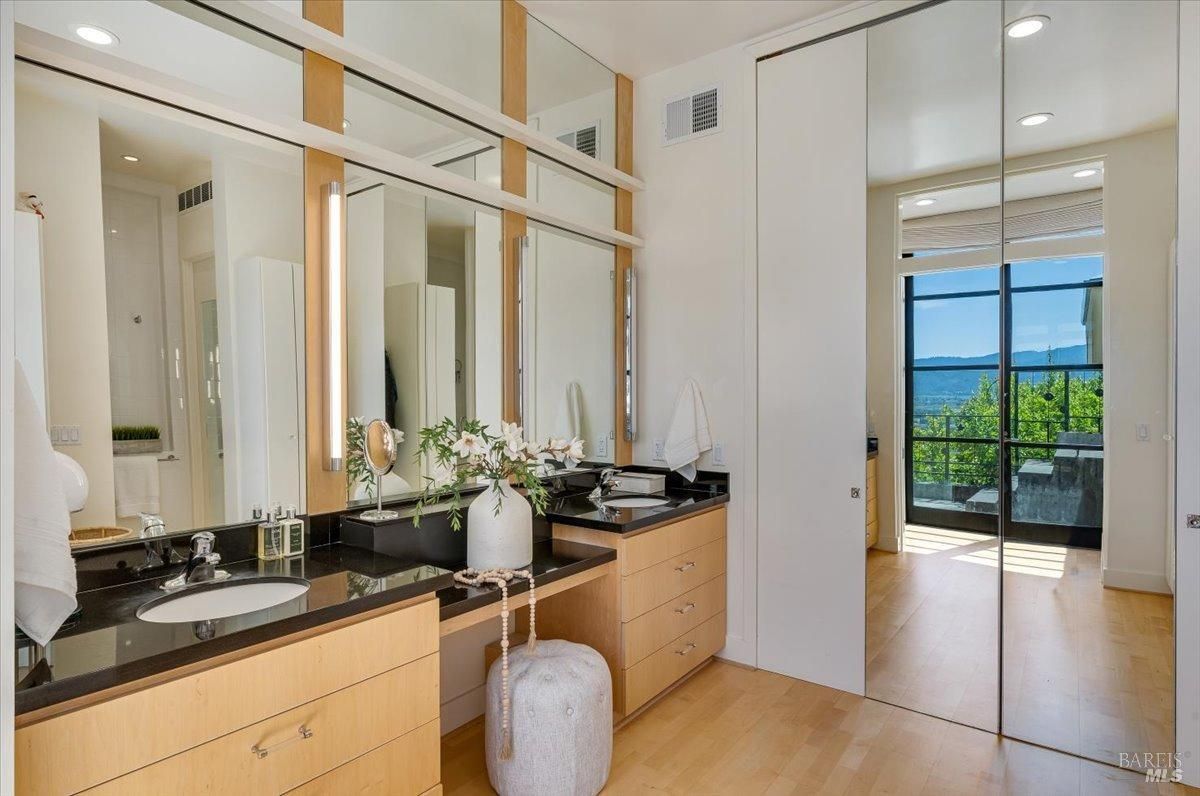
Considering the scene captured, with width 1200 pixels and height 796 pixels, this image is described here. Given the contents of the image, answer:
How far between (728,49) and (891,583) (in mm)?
2541

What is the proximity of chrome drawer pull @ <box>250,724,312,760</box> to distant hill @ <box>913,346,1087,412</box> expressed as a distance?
2476 mm

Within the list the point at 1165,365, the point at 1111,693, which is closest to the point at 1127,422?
the point at 1165,365

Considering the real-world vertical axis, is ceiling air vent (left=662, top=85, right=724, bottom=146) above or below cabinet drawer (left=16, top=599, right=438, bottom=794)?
above

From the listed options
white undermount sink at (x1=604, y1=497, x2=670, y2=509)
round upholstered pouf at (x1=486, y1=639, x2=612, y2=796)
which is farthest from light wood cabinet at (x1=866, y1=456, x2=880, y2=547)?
round upholstered pouf at (x1=486, y1=639, x2=612, y2=796)

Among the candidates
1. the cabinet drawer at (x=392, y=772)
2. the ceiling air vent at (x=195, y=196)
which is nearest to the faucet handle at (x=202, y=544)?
the cabinet drawer at (x=392, y=772)

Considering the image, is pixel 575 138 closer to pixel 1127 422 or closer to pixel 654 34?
pixel 654 34

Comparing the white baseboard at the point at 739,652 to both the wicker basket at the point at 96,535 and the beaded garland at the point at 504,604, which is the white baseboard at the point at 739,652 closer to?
the beaded garland at the point at 504,604

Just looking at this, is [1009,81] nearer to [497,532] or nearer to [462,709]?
[497,532]

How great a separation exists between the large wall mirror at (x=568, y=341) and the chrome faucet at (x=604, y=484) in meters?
0.10

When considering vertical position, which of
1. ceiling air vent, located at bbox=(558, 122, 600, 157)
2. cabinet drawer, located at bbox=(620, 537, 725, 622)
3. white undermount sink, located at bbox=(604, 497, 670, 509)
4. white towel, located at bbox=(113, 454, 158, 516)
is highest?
ceiling air vent, located at bbox=(558, 122, 600, 157)

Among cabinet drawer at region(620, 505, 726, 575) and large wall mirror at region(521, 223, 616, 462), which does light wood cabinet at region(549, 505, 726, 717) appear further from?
large wall mirror at region(521, 223, 616, 462)

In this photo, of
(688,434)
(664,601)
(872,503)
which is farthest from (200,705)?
(872,503)

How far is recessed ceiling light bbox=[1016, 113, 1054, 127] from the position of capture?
95.4 inches

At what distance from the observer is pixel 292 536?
196 centimetres
